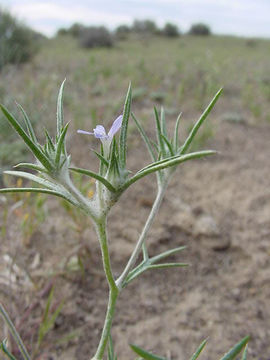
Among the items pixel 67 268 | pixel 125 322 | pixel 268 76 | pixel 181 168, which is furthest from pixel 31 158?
pixel 268 76

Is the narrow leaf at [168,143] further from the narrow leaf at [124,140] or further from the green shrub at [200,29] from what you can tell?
the green shrub at [200,29]

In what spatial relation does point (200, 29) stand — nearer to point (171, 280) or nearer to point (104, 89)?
point (104, 89)

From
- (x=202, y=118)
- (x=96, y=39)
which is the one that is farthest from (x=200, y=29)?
(x=202, y=118)

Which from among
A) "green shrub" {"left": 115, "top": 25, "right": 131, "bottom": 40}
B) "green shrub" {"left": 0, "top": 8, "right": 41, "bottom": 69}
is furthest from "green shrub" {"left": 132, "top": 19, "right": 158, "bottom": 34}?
"green shrub" {"left": 0, "top": 8, "right": 41, "bottom": 69}

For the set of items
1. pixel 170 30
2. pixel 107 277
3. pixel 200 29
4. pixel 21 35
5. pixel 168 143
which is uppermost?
pixel 200 29

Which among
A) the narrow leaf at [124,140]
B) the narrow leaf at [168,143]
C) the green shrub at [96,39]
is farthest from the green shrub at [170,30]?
the narrow leaf at [124,140]

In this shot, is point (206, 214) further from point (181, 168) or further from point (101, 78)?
point (101, 78)
